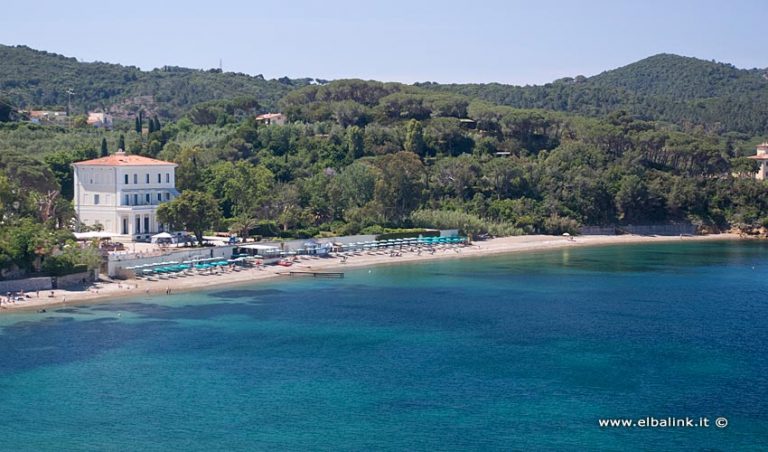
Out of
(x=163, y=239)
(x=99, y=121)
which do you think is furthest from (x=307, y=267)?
(x=99, y=121)

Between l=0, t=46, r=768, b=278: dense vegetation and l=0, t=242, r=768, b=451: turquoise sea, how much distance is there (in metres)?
12.8

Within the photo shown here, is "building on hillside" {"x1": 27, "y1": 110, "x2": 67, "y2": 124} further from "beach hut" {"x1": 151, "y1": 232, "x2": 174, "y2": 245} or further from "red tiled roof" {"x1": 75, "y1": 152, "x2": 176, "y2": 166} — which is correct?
"beach hut" {"x1": 151, "y1": 232, "x2": 174, "y2": 245}

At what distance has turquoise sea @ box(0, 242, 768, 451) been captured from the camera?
30.3 metres

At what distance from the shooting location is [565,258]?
72688mm

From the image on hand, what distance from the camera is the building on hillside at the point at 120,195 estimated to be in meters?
63.5

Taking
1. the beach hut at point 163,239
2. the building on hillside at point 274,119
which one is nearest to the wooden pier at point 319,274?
the beach hut at point 163,239

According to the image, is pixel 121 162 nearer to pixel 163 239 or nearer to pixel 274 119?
pixel 163 239

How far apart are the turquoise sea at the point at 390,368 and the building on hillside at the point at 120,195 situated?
11.6 metres

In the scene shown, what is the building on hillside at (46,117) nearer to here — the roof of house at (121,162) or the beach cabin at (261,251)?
the roof of house at (121,162)

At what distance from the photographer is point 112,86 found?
517 ft

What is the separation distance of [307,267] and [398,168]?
1567cm

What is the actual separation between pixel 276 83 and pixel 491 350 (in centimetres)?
14109

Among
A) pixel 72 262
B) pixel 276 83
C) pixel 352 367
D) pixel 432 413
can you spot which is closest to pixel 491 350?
pixel 352 367

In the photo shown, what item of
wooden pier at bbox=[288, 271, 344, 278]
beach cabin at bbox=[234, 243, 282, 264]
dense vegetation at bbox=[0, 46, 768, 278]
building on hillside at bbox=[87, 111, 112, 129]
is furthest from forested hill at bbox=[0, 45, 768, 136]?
wooden pier at bbox=[288, 271, 344, 278]
